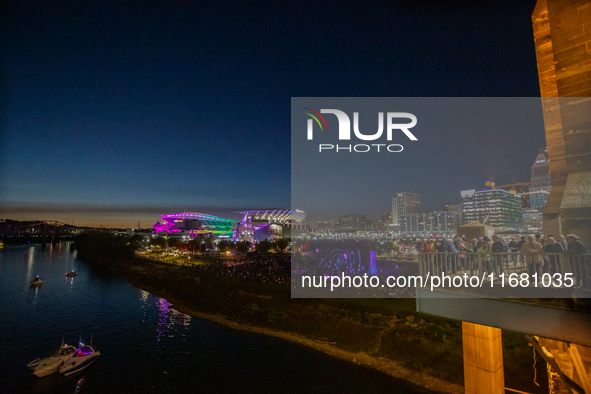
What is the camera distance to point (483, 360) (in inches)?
144

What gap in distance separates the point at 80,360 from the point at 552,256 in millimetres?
16027

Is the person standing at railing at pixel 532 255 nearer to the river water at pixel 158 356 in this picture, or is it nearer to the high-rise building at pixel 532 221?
the high-rise building at pixel 532 221

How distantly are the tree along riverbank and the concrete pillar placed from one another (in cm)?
900

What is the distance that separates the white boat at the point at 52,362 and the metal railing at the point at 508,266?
14811 millimetres

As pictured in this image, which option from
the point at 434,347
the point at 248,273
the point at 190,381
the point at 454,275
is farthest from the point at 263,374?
the point at 248,273

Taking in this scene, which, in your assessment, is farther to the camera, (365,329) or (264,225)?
(264,225)

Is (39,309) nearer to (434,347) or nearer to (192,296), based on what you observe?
(192,296)

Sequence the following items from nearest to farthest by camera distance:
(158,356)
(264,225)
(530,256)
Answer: (530,256) → (158,356) → (264,225)

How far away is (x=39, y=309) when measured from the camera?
18953 mm

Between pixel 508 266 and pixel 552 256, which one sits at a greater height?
pixel 552 256

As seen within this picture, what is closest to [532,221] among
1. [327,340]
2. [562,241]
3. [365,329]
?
[562,241]

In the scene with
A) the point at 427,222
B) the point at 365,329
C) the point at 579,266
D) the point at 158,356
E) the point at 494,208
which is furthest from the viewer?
the point at 365,329

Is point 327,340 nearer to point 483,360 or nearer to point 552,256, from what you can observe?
point 483,360

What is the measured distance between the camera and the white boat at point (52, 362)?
11.2 m
